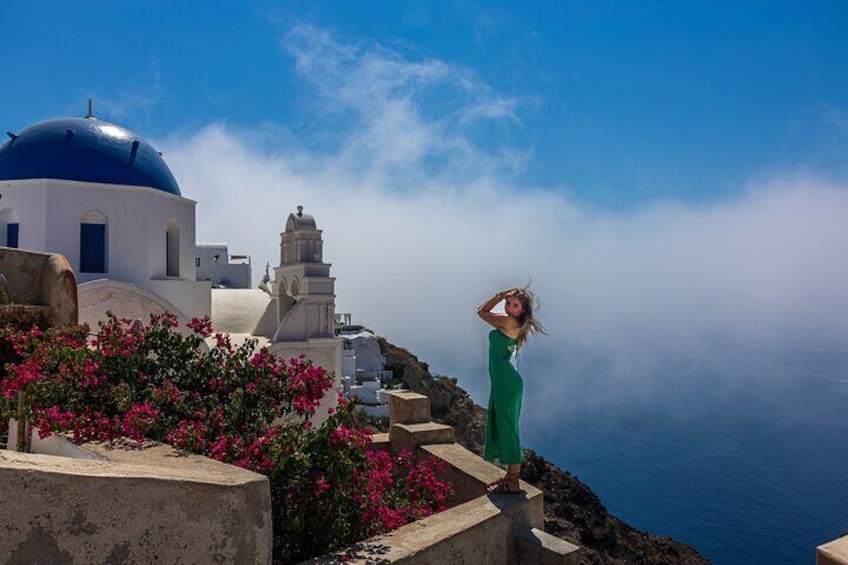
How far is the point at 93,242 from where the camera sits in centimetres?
1630

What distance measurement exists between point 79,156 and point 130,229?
2359 millimetres

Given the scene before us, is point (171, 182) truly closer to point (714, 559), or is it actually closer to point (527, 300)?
point (527, 300)

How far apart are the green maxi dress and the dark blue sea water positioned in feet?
198

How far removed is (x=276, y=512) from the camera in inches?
132

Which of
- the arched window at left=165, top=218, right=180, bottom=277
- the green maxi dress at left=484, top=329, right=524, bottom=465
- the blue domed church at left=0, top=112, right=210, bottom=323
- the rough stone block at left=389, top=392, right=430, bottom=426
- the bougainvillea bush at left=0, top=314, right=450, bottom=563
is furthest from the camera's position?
the arched window at left=165, top=218, right=180, bottom=277

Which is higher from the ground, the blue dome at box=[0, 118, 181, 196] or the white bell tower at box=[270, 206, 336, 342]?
the blue dome at box=[0, 118, 181, 196]

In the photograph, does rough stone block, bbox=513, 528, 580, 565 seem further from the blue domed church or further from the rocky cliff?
the rocky cliff

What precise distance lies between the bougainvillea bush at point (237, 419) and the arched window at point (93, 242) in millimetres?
12764

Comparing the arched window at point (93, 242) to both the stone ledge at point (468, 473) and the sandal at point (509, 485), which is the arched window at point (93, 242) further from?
the sandal at point (509, 485)

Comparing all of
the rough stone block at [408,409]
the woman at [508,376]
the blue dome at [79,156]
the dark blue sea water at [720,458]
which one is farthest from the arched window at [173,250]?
the dark blue sea water at [720,458]

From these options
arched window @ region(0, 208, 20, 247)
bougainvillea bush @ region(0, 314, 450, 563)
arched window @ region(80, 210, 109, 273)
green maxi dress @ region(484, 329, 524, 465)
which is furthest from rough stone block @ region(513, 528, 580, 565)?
arched window @ region(0, 208, 20, 247)

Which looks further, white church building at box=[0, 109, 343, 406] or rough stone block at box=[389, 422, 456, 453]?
white church building at box=[0, 109, 343, 406]

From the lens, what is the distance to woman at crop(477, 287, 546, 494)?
436cm

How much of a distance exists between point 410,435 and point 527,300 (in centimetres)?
227
